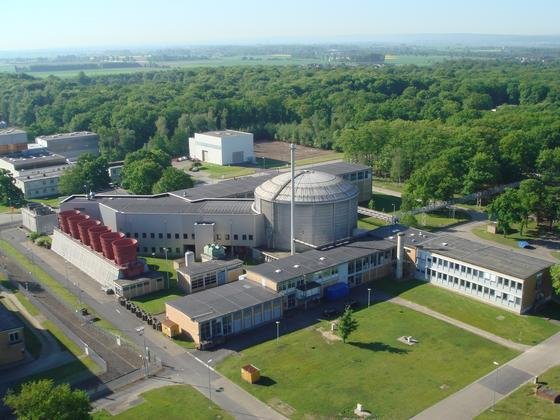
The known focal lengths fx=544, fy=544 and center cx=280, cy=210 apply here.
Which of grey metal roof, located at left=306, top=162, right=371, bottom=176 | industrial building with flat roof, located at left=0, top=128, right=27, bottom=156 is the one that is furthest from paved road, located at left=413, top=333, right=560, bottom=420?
industrial building with flat roof, located at left=0, top=128, right=27, bottom=156

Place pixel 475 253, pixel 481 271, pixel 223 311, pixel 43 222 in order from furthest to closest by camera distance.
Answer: pixel 43 222 → pixel 475 253 → pixel 481 271 → pixel 223 311

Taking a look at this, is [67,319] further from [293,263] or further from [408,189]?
[408,189]

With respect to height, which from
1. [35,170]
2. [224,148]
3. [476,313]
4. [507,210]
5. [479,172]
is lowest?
[476,313]

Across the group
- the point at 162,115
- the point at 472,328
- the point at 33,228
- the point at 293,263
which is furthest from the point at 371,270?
the point at 162,115

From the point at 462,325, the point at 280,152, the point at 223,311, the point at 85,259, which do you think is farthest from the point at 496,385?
the point at 280,152

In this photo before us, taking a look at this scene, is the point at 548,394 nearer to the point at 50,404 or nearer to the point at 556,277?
the point at 556,277

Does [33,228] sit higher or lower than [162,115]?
lower
